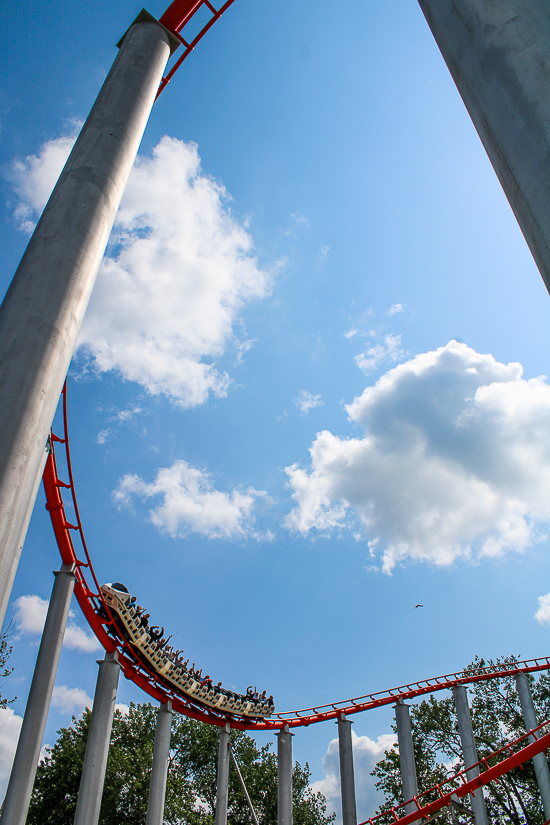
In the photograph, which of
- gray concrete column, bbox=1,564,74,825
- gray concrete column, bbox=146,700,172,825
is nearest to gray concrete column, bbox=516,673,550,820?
gray concrete column, bbox=146,700,172,825

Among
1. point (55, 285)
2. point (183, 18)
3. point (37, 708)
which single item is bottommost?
point (55, 285)

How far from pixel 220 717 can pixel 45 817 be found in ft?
40.7

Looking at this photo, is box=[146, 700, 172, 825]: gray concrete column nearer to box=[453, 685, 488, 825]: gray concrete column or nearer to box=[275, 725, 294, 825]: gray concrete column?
box=[275, 725, 294, 825]: gray concrete column

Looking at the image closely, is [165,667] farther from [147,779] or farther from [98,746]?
[147,779]

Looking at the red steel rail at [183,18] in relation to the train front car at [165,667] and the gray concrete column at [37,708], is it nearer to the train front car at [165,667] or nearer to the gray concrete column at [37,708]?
the gray concrete column at [37,708]

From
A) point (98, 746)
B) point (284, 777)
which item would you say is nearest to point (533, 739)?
point (284, 777)

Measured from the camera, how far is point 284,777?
15961mm

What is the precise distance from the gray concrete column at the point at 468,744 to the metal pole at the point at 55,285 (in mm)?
15991

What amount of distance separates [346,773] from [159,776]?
5830 millimetres

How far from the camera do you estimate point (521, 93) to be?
1.27m

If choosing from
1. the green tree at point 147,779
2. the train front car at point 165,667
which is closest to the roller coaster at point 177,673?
the train front car at point 165,667

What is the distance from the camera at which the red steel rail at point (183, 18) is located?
4.73 meters

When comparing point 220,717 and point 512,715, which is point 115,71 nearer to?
point 220,717

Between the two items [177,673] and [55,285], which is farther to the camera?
[177,673]
